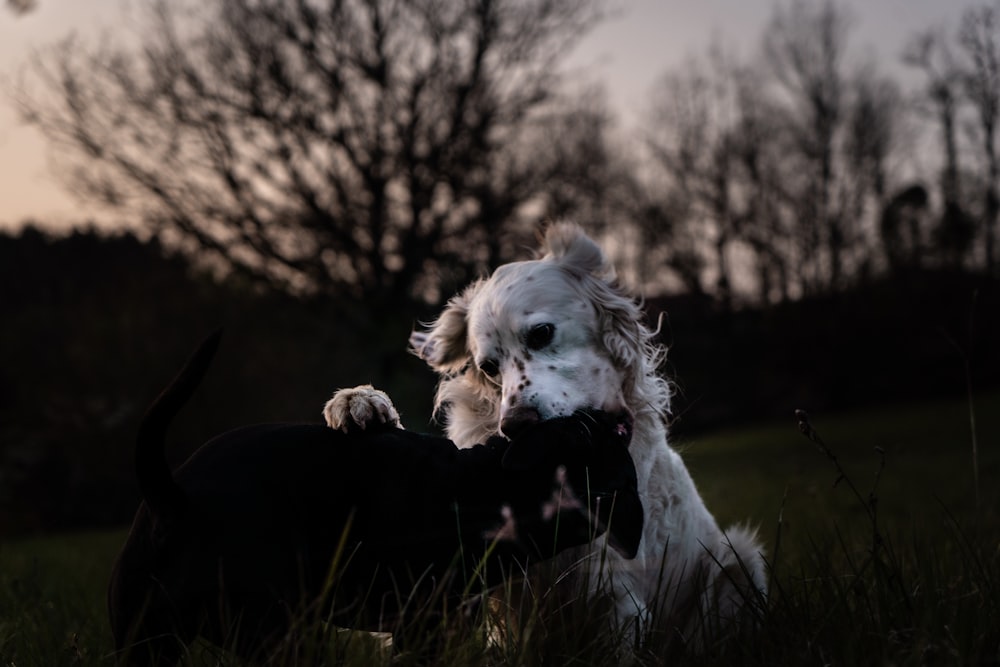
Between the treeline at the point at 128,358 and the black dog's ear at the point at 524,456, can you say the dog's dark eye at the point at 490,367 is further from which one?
the treeline at the point at 128,358

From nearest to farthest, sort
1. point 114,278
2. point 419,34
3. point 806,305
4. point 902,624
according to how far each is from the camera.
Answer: point 902,624, point 114,278, point 419,34, point 806,305

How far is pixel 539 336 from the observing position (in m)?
3.34

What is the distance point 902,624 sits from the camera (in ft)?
6.95

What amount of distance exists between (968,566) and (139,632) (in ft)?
6.64

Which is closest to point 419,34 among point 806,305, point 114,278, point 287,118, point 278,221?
point 287,118

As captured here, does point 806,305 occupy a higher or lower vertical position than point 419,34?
lower

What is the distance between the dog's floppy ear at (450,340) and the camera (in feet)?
12.2

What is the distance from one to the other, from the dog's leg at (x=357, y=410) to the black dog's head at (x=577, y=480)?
33cm

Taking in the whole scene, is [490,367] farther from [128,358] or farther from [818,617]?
[128,358]

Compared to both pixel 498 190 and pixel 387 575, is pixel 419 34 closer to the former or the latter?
pixel 498 190

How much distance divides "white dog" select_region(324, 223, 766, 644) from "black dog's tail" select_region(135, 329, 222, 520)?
1.14 meters

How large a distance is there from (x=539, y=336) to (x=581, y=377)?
0.24 metres

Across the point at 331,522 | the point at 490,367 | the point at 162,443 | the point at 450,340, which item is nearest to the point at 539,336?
the point at 490,367

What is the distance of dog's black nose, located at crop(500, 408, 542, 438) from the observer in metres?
2.78
